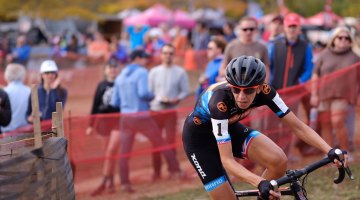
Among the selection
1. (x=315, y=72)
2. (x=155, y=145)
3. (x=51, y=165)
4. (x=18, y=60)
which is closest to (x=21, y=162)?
(x=51, y=165)

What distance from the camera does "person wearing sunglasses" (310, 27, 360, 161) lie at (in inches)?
390

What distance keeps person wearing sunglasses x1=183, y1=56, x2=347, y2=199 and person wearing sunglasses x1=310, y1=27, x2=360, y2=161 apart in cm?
390

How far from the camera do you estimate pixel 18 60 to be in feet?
67.4

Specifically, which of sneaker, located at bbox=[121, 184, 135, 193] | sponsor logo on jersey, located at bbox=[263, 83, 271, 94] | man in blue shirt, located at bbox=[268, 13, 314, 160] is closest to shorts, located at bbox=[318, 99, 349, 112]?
man in blue shirt, located at bbox=[268, 13, 314, 160]

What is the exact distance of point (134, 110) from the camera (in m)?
10.4

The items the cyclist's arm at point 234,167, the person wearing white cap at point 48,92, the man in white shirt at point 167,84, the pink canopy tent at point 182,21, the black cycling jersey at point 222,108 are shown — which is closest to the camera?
the cyclist's arm at point 234,167

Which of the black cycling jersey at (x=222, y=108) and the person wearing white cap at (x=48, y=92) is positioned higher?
the black cycling jersey at (x=222, y=108)

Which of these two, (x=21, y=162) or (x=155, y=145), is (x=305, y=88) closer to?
(x=155, y=145)

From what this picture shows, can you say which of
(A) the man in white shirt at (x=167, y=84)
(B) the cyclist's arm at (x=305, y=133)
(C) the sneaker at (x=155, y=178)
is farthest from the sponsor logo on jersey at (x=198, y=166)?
(A) the man in white shirt at (x=167, y=84)

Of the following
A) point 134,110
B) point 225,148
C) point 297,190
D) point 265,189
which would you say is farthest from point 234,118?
point 134,110

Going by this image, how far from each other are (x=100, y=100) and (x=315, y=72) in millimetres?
3245

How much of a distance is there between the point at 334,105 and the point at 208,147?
13.9 feet

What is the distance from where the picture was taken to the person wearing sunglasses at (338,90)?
9906 millimetres

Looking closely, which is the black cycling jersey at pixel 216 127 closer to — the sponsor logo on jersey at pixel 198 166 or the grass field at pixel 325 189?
the sponsor logo on jersey at pixel 198 166
